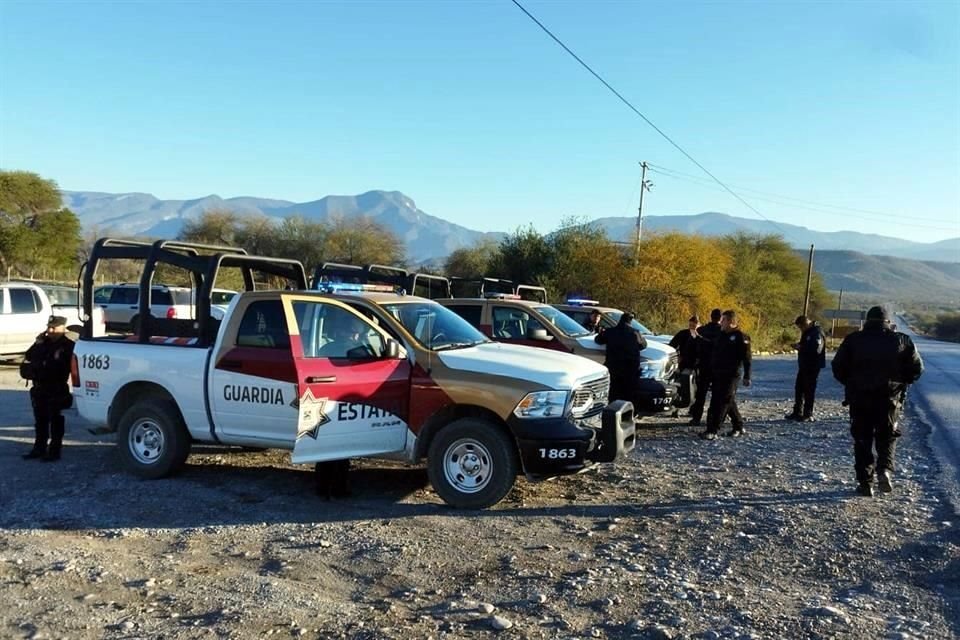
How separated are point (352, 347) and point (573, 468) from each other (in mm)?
2206

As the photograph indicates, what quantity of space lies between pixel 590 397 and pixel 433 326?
163 cm

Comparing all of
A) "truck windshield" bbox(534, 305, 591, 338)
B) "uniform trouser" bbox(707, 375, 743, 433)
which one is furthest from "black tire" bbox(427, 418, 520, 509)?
"truck windshield" bbox(534, 305, 591, 338)

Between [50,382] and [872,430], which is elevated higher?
[872,430]

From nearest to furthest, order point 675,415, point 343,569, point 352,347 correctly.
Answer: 1. point 343,569
2. point 352,347
3. point 675,415

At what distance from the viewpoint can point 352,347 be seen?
6.84 metres

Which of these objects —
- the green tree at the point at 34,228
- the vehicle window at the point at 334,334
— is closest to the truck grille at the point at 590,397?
the vehicle window at the point at 334,334

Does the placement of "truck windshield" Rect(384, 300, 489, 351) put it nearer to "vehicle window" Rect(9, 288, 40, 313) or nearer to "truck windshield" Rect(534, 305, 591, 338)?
"truck windshield" Rect(534, 305, 591, 338)

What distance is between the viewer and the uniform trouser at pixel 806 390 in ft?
40.3

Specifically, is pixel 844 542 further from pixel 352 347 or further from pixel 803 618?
pixel 352 347

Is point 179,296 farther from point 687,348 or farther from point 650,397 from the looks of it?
point 650,397

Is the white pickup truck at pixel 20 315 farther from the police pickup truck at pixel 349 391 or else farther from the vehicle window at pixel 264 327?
the vehicle window at pixel 264 327

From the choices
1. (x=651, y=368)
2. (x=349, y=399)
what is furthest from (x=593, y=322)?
(x=349, y=399)

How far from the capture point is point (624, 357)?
10094 millimetres

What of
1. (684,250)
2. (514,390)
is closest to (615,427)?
(514,390)
